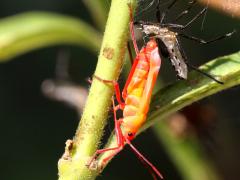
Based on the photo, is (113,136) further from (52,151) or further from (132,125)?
(52,151)

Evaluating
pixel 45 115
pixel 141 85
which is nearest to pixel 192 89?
pixel 141 85

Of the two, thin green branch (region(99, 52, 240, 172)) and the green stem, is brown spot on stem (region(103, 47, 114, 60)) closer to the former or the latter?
the green stem

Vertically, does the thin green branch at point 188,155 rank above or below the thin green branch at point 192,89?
below

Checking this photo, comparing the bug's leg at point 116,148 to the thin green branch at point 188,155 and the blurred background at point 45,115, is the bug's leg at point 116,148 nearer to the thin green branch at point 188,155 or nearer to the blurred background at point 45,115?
the thin green branch at point 188,155

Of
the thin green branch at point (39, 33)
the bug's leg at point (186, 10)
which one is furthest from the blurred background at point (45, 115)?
the bug's leg at point (186, 10)

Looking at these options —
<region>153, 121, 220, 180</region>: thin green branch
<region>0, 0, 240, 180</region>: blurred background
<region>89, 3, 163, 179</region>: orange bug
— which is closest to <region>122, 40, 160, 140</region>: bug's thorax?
<region>89, 3, 163, 179</region>: orange bug

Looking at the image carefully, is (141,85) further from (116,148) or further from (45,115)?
(45,115)
